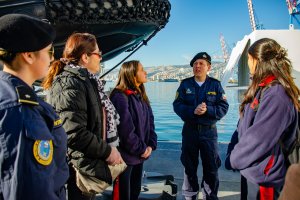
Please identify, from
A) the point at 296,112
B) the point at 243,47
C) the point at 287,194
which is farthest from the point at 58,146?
the point at 243,47

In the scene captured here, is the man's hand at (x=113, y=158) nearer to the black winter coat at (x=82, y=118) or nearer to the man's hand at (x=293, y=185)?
the black winter coat at (x=82, y=118)

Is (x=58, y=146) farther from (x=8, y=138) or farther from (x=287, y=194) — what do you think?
(x=287, y=194)

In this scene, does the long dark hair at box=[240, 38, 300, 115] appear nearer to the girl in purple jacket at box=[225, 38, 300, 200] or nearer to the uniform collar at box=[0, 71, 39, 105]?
the girl in purple jacket at box=[225, 38, 300, 200]

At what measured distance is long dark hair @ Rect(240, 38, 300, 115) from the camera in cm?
179

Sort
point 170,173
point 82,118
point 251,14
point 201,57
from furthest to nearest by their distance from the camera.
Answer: point 251,14
point 170,173
point 201,57
point 82,118

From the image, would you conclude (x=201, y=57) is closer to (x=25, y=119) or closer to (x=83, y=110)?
(x=83, y=110)

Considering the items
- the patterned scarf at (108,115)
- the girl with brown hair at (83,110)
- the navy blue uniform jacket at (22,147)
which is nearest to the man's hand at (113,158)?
the girl with brown hair at (83,110)

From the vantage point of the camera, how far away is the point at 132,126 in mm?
2484

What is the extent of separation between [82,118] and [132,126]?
2.45ft

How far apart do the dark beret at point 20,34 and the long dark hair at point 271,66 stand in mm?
1310

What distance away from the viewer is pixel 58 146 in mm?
1219

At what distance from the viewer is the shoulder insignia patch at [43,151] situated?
3.32 feet

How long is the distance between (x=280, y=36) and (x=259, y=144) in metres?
23.9

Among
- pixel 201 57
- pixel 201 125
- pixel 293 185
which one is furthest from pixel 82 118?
pixel 201 57
